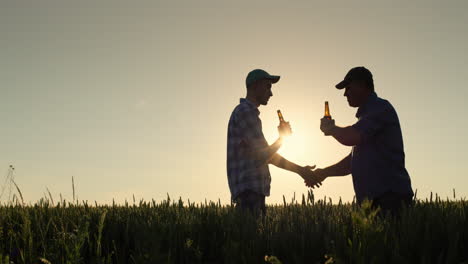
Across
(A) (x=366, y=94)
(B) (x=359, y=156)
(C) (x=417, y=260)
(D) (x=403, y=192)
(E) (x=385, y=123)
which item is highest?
(A) (x=366, y=94)

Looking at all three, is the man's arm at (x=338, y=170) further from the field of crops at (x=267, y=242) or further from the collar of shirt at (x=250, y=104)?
the field of crops at (x=267, y=242)

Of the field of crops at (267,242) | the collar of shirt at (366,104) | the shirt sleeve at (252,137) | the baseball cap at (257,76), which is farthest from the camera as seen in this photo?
the baseball cap at (257,76)

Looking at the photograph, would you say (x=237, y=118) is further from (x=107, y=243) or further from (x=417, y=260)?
(x=417, y=260)

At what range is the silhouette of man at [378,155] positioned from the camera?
5695mm

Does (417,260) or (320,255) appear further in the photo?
(320,255)

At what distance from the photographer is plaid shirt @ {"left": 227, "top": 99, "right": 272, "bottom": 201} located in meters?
6.55

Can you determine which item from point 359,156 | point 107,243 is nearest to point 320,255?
point 107,243

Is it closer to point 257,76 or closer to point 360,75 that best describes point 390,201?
point 360,75

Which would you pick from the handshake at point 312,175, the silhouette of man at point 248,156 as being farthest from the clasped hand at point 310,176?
the silhouette of man at point 248,156

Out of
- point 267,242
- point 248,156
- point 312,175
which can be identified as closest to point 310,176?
point 312,175

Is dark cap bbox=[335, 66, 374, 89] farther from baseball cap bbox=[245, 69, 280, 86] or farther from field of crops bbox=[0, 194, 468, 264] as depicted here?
field of crops bbox=[0, 194, 468, 264]

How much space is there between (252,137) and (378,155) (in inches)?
71.8

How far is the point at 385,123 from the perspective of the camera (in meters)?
5.90

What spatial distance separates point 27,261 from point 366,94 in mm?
4755
